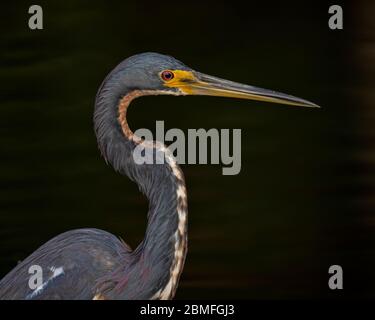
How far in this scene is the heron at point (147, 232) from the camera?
3389 millimetres

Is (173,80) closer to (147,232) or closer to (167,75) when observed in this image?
(167,75)

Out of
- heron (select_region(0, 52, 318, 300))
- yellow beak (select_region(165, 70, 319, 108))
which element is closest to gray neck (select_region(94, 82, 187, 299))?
heron (select_region(0, 52, 318, 300))

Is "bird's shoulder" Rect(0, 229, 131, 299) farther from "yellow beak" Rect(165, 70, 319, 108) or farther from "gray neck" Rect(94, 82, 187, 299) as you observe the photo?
"yellow beak" Rect(165, 70, 319, 108)

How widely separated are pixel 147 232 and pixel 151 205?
0.11 metres

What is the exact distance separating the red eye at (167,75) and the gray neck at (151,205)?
0.10 metres

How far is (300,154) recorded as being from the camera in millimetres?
5703

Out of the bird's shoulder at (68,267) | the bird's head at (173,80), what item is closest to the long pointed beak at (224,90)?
the bird's head at (173,80)

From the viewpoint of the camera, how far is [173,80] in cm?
346

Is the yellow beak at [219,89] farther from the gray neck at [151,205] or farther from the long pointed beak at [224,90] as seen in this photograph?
the gray neck at [151,205]

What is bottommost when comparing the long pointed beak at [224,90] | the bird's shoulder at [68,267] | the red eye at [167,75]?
the bird's shoulder at [68,267]

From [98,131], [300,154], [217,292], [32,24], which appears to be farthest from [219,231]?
[98,131]

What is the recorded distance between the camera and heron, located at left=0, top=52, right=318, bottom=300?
11.1 feet

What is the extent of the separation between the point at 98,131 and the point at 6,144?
7.35 ft
